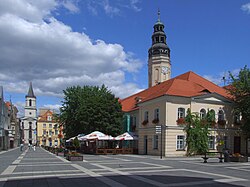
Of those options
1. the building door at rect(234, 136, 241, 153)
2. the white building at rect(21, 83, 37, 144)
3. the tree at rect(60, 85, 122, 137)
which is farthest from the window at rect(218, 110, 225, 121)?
the white building at rect(21, 83, 37, 144)

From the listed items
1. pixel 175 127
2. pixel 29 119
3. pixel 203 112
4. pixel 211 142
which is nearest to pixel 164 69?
pixel 203 112

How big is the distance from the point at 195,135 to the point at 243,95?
27.2 ft

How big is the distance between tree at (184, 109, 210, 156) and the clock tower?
3837cm

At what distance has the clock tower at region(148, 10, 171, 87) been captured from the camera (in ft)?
243

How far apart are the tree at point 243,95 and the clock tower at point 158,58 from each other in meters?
35.0

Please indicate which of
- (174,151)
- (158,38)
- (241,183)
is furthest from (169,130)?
Answer: (158,38)

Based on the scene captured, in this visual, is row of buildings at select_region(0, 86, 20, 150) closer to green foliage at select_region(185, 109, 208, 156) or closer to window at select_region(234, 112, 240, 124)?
green foliage at select_region(185, 109, 208, 156)

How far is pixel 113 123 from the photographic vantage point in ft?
148

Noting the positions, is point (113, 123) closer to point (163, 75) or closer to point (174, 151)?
point (174, 151)

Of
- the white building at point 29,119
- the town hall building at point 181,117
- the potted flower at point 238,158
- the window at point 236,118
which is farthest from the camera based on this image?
the white building at point 29,119

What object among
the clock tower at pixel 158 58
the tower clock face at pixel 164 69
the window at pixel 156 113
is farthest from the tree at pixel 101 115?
the tower clock face at pixel 164 69

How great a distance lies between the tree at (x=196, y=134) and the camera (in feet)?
114

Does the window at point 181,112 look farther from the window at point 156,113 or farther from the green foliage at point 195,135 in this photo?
the window at point 156,113

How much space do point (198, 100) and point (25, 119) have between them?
128 m
